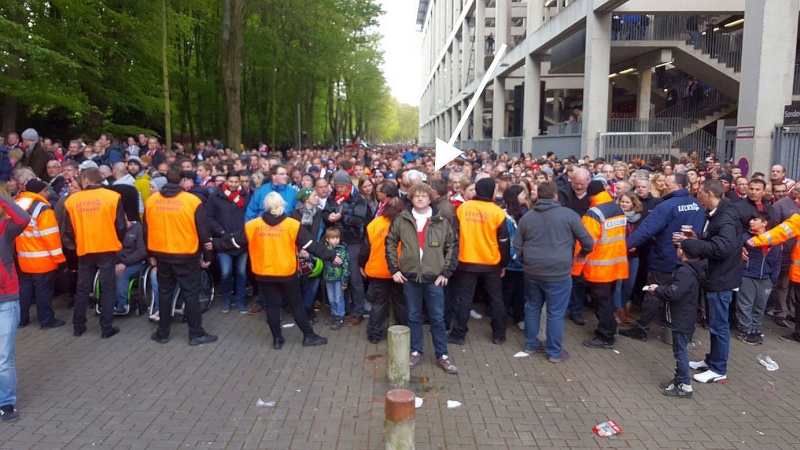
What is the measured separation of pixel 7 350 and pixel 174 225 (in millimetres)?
2177

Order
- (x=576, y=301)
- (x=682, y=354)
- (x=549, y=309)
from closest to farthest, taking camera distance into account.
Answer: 1. (x=682, y=354)
2. (x=549, y=309)
3. (x=576, y=301)

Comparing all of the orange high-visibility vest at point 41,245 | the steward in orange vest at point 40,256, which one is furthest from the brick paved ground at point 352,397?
the orange high-visibility vest at point 41,245

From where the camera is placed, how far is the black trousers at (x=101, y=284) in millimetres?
7000

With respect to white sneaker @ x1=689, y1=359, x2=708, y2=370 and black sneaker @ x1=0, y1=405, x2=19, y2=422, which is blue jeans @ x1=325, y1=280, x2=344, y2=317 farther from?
white sneaker @ x1=689, y1=359, x2=708, y2=370

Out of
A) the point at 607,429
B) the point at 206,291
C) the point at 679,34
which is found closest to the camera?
the point at 607,429

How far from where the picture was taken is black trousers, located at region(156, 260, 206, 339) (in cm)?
686

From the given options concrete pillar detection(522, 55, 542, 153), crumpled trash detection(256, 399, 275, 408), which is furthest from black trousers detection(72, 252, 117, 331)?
concrete pillar detection(522, 55, 542, 153)

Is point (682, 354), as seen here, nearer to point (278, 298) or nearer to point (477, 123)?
point (278, 298)

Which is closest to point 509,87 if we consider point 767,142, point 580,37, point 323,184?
point 580,37

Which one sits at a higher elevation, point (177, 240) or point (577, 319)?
point (177, 240)

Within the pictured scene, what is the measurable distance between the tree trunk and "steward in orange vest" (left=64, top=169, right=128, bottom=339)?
14222 millimetres

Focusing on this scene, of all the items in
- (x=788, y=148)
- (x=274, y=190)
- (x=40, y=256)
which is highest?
(x=788, y=148)

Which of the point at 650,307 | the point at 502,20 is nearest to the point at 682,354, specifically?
the point at 650,307

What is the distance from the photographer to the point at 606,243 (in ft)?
22.3
